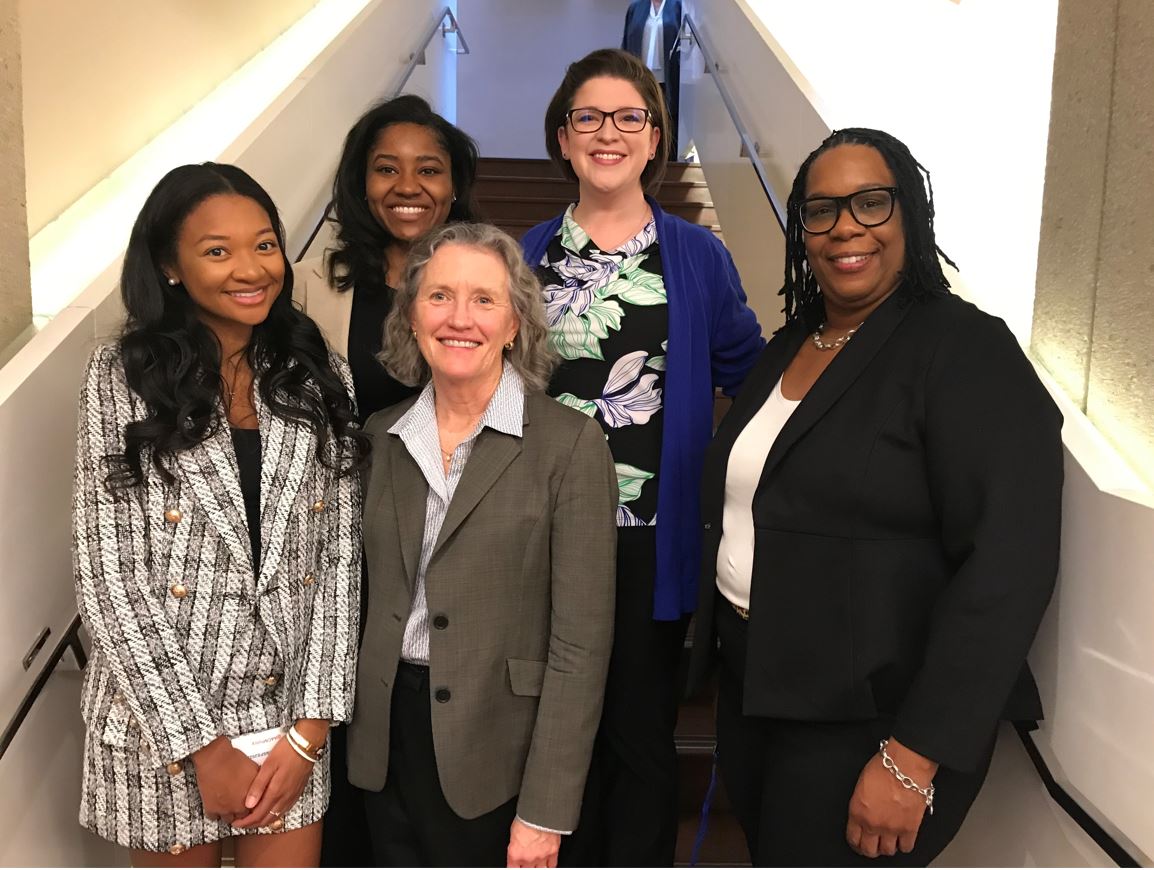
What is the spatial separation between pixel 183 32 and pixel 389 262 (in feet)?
5.89

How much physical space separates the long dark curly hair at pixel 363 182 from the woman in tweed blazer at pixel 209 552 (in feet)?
1.85

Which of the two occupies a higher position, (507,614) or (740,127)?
(740,127)

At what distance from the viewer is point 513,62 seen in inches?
352

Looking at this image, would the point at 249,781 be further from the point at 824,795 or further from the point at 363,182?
the point at 363,182

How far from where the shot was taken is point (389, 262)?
8.21 feet

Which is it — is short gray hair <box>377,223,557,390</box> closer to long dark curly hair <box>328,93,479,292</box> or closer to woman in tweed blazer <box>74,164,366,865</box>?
woman in tweed blazer <box>74,164,366,865</box>

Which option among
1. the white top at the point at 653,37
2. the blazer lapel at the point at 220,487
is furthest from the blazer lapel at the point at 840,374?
the white top at the point at 653,37

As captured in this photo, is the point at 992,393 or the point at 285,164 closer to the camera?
the point at 992,393

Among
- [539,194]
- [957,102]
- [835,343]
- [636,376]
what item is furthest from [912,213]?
[539,194]

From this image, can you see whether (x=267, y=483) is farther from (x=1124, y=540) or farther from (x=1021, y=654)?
(x=1124, y=540)

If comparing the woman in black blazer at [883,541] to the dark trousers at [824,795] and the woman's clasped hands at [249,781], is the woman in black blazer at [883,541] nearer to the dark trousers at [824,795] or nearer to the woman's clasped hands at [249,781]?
the dark trousers at [824,795]

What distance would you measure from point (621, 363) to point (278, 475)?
0.80 metres

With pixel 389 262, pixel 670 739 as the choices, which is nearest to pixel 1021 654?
pixel 670 739

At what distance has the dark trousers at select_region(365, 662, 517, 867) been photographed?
5.87 feet
